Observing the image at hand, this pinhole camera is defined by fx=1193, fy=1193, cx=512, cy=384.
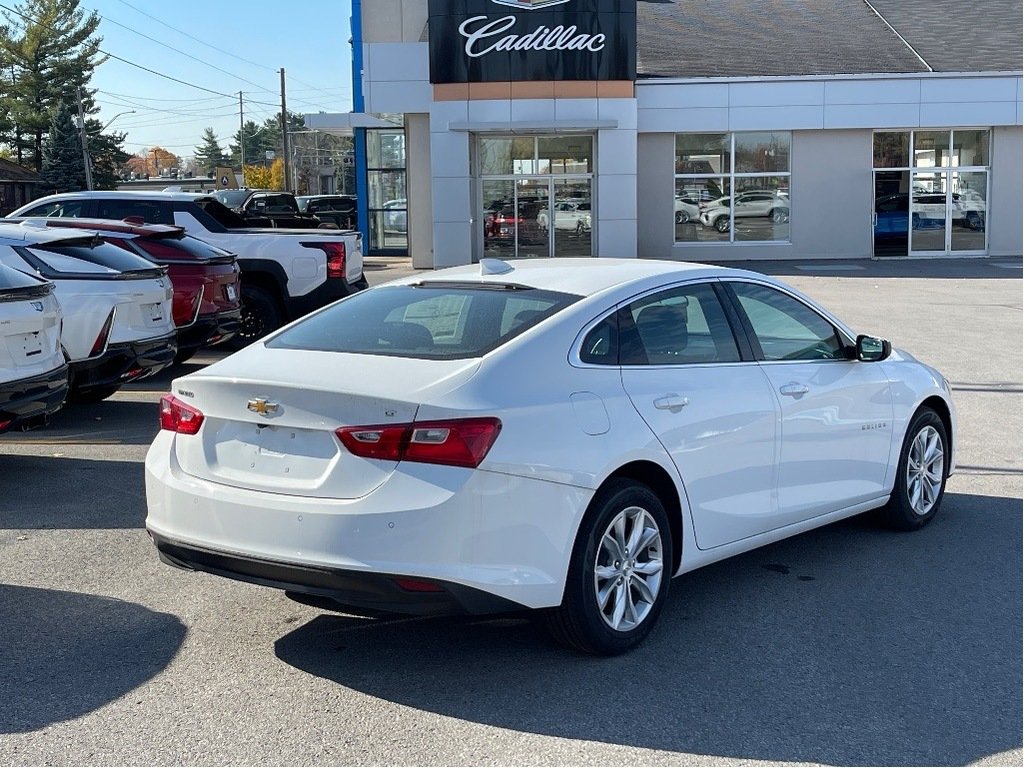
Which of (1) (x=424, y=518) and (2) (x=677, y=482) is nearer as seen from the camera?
(1) (x=424, y=518)

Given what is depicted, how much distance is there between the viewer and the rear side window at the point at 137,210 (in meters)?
14.5

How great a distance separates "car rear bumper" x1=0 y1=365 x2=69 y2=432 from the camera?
748cm

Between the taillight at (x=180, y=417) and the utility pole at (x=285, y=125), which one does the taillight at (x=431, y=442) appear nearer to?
the taillight at (x=180, y=417)

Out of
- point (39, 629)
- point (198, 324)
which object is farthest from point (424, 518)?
point (198, 324)

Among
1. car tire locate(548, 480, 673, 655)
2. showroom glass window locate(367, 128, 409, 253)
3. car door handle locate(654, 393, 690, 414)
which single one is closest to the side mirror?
car door handle locate(654, 393, 690, 414)

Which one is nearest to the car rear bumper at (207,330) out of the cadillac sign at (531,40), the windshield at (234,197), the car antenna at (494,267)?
the car antenna at (494,267)

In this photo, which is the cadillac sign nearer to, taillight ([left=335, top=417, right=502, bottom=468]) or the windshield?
the windshield

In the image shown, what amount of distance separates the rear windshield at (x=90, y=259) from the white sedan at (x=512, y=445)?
4807mm

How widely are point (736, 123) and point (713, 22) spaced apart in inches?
238

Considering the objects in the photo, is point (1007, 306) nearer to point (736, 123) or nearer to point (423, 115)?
point (736, 123)

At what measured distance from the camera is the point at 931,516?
7.06m

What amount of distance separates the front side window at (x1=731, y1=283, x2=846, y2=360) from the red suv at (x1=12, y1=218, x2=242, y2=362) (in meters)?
7.01

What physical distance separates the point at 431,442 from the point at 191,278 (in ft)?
26.3

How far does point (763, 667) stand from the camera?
15.7 ft
